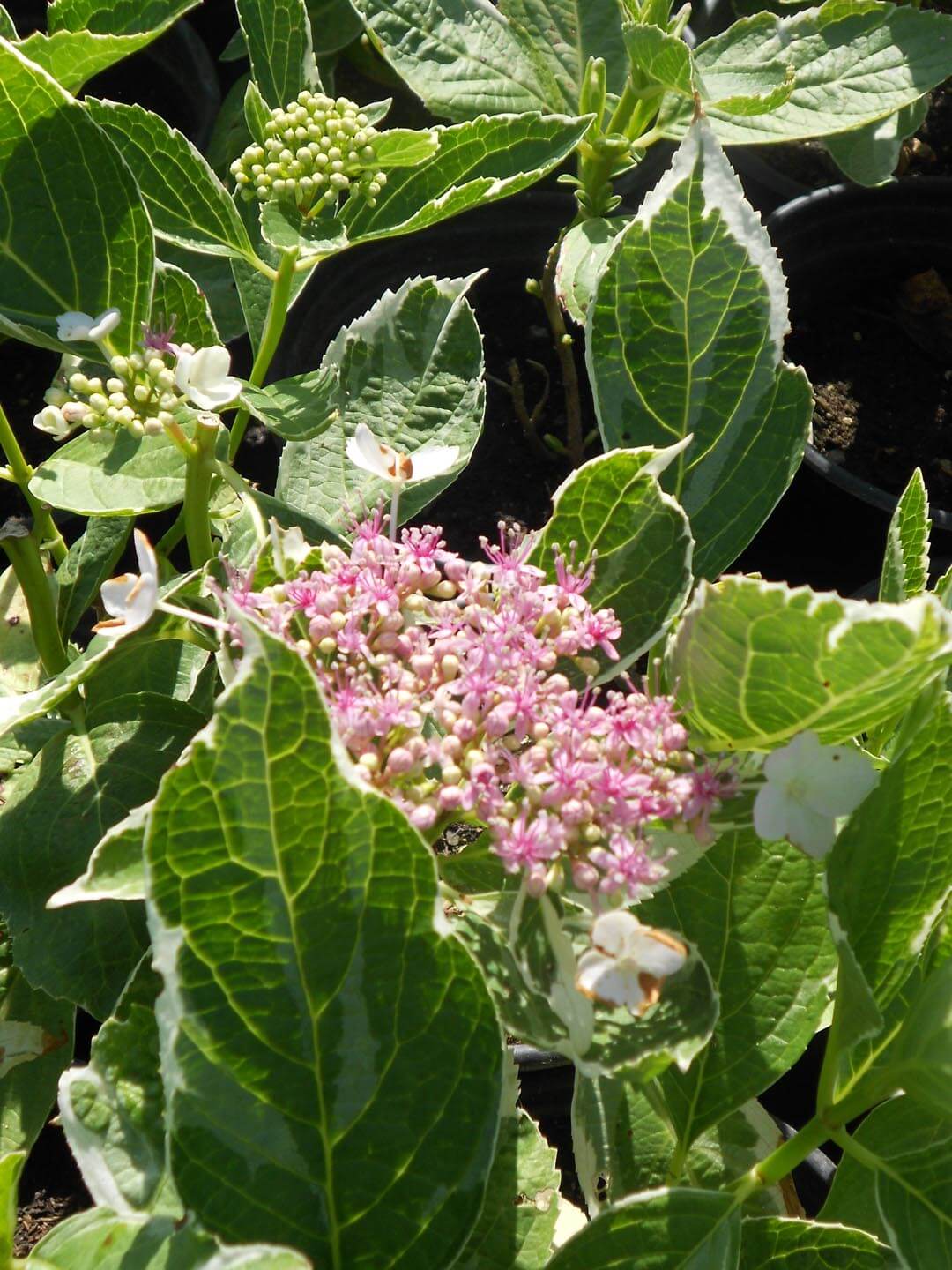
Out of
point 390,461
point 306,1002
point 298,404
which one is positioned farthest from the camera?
point 298,404

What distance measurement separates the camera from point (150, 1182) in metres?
0.63

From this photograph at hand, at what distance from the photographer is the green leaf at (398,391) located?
0.89 m

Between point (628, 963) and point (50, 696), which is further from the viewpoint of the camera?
point (50, 696)

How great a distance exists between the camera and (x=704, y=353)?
2.64 feet

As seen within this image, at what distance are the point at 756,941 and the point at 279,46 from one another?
2.53 ft

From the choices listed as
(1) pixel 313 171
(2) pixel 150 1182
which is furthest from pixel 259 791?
(1) pixel 313 171

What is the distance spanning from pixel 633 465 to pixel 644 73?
628 mm

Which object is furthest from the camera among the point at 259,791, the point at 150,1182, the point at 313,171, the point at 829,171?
the point at 829,171

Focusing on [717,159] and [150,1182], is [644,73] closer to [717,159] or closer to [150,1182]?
[717,159]

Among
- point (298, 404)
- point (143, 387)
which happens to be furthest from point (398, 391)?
point (143, 387)

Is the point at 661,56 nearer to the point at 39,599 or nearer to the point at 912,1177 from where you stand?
the point at 39,599

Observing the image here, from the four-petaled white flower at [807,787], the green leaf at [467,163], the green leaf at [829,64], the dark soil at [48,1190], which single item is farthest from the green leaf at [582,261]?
the dark soil at [48,1190]

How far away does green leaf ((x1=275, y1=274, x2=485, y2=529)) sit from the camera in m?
0.89

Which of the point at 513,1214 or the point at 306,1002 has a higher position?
the point at 306,1002
